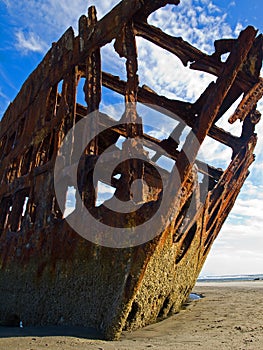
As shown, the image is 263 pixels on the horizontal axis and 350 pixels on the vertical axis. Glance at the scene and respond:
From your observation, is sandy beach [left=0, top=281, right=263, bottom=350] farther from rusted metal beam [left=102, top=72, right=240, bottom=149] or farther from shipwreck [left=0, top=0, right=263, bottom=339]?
rusted metal beam [left=102, top=72, right=240, bottom=149]

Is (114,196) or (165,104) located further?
(165,104)

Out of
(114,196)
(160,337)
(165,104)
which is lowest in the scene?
(160,337)

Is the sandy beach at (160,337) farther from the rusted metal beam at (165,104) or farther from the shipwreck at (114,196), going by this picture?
the rusted metal beam at (165,104)

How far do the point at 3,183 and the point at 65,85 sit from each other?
2.16 metres

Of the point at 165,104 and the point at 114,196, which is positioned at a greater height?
the point at 165,104

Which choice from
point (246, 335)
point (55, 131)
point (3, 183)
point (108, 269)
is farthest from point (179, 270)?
point (3, 183)

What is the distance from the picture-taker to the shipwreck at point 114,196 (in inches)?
122

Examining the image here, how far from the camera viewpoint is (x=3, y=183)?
19.1ft

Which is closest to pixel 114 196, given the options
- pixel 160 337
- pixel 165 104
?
pixel 160 337

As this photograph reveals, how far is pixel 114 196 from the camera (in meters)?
3.26

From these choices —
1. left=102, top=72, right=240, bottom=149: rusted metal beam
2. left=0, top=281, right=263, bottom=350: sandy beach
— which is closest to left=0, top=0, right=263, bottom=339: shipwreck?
left=102, top=72, right=240, bottom=149: rusted metal beam

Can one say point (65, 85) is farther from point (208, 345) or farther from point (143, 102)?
point (208, 345)

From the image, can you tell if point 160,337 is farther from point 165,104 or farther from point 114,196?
point 165,104

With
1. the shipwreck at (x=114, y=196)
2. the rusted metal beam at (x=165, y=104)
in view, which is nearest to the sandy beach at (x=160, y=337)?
the shipwreck at (x=114, y=196)
